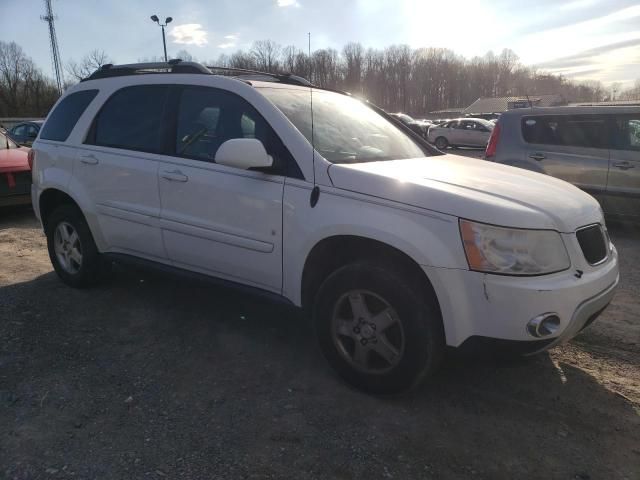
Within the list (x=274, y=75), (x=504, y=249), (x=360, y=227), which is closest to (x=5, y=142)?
(x=274, y=75)

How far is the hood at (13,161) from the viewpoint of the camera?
7746 millimetres

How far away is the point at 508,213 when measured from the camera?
2512 mm

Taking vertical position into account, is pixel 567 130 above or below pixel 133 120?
below

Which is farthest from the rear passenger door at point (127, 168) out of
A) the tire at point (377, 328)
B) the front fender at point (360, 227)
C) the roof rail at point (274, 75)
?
the tire at point (377, 328)

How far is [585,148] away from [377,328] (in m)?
5.82

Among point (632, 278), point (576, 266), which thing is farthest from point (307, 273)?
point (632, 278)

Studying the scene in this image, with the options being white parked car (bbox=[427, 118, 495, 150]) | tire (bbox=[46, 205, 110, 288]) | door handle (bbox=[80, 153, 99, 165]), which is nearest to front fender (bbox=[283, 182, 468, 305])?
door handle (bbox=[80, 153, 99, 165])

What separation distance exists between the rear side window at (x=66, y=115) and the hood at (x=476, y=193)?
276cm

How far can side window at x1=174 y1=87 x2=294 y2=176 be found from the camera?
3.32 metres

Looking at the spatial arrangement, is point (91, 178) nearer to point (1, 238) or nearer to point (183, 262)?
point (183, 262)

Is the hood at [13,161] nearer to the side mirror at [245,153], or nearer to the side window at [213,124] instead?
the side window at [213,124]

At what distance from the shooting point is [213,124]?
361 centimetres

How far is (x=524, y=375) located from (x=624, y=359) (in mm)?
833

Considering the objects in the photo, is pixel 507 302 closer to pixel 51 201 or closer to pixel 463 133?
pixel 51 201
